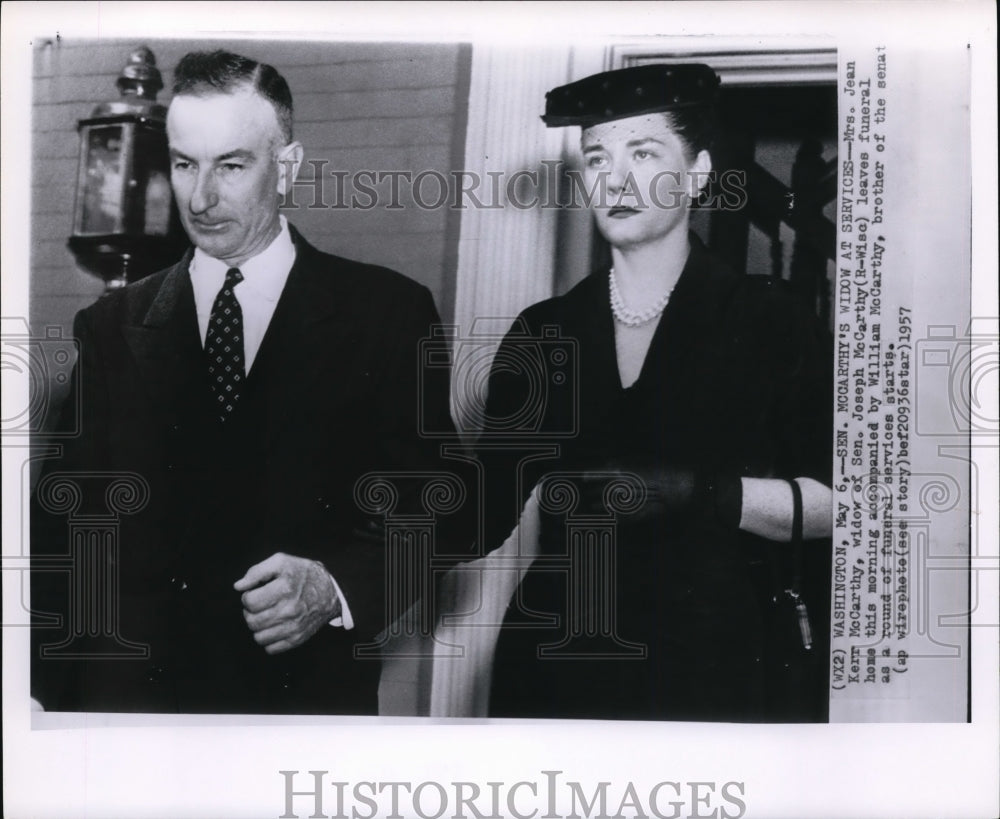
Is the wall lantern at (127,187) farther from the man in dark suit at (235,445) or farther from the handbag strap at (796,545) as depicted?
the handbag strap at (796,545)

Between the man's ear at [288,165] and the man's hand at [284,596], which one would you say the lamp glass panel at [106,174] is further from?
the man's hand at [284,596]

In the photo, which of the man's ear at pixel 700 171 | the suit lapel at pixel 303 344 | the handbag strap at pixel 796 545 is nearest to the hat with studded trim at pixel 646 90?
the man's ear at pixel 700 171

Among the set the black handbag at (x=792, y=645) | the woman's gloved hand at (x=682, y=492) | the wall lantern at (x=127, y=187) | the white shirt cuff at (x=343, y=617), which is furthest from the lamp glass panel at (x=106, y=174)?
the black handbag at (x=792, y=645)

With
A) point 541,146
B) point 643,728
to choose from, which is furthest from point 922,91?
point 643,728

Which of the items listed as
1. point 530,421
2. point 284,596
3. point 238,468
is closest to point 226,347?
point 238,468

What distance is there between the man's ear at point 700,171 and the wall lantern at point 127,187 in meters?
1.12

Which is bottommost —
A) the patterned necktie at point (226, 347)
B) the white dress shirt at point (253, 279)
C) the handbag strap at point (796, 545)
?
the handbag strap at point (796, 545)

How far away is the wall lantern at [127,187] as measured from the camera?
2188 mm

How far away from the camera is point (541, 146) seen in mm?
2180

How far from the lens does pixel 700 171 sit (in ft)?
7.11

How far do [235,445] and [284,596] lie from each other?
34cm

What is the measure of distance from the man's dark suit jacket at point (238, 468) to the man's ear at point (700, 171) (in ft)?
2.06

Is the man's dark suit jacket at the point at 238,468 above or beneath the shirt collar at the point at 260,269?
beneath

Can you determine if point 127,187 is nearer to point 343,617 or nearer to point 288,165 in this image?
point 288,165
